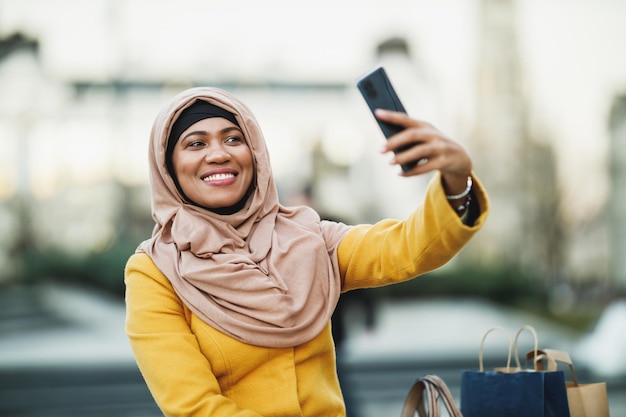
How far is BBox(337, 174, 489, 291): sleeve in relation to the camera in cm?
204

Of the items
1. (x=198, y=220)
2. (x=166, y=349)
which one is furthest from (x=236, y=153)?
(x=166, y=349)

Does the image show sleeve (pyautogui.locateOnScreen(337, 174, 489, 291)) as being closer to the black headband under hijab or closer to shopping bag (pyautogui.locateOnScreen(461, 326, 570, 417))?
shopping bag (pyautogui.locateOnScreen(461, 326, 570, 417))

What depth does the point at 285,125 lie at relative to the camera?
20.7m

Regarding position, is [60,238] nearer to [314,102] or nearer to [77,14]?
[77,14]

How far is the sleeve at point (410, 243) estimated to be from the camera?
204cm

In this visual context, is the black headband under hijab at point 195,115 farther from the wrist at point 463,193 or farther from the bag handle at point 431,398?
the bag handle at point 431,398

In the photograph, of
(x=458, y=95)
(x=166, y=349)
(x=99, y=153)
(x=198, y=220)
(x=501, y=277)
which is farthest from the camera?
(x=458, y=95)

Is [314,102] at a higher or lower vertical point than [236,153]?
higher

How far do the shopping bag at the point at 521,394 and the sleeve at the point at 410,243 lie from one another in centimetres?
41

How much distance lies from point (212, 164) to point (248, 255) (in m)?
0.27

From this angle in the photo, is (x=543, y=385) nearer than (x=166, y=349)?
No

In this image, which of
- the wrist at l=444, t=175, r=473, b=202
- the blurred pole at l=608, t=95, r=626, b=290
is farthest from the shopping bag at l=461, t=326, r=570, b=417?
the blurred pole at l=608, t=95, r=626, b=290

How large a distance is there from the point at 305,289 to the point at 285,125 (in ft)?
61.2

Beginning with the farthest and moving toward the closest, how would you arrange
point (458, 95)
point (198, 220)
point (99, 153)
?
point (458, 95), point (99, 153), point (198, 220)
